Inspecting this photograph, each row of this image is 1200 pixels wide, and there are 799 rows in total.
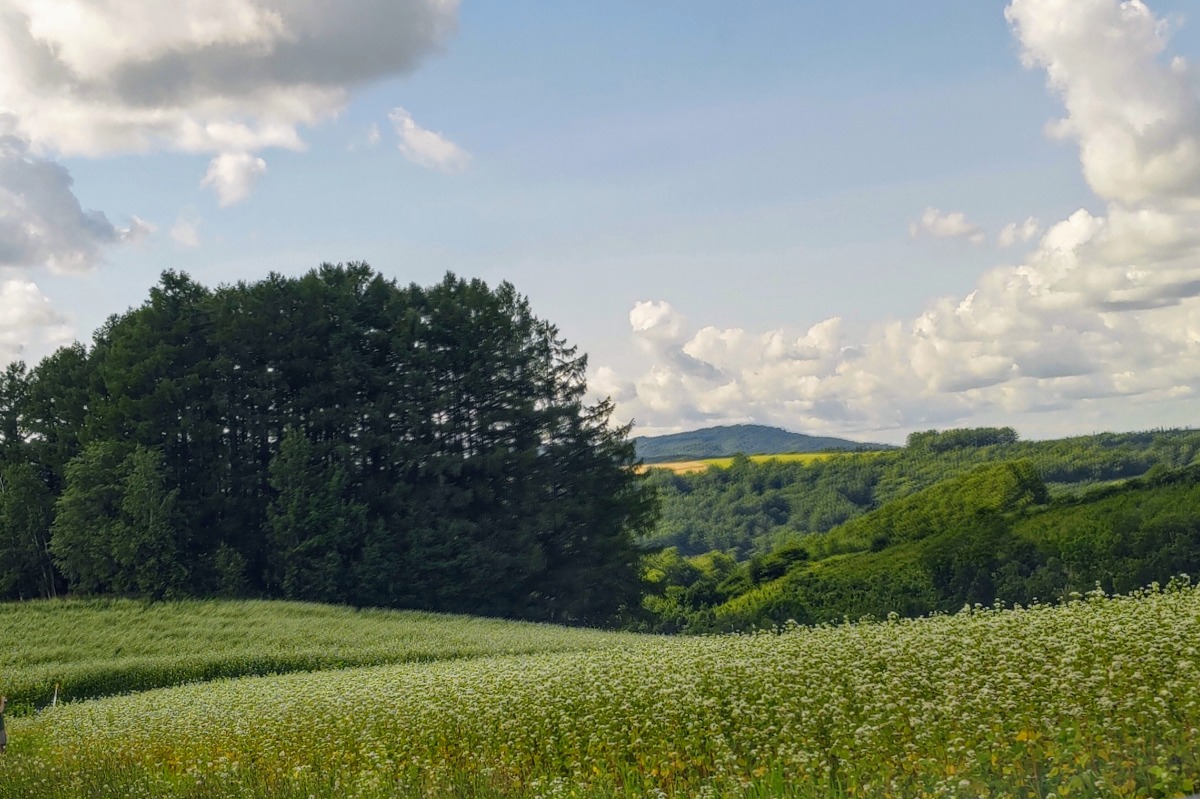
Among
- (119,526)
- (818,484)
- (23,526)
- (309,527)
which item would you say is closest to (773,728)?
(309,527)

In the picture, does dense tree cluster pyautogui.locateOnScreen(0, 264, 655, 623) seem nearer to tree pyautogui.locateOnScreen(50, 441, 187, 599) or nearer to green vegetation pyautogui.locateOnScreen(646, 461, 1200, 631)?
tree pyautogui.locateOnScreen(50, 441, 187, 599)

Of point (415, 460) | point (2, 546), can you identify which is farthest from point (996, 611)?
point (2, 546)

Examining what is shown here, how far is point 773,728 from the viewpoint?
9.55 m

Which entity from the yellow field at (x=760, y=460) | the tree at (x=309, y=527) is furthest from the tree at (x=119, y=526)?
the yellow field at (x=760, y=460)

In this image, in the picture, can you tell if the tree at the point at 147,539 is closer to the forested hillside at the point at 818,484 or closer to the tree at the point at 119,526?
the tree at the point at 119,526

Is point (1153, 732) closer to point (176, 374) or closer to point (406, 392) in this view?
point (406, 392)

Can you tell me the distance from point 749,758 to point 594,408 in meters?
41.1

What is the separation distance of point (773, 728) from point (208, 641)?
2568 centimetres

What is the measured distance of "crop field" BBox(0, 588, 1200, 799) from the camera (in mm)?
8375

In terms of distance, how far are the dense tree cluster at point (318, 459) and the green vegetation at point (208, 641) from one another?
4.03m

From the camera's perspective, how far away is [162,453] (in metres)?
42.3

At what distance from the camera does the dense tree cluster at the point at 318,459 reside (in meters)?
41.1

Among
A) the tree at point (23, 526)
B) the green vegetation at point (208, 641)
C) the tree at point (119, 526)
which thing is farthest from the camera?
the tree at point (23, 526)

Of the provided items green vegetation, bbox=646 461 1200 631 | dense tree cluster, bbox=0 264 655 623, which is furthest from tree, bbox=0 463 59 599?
green vegetation, bbox=646 461 1200 631
